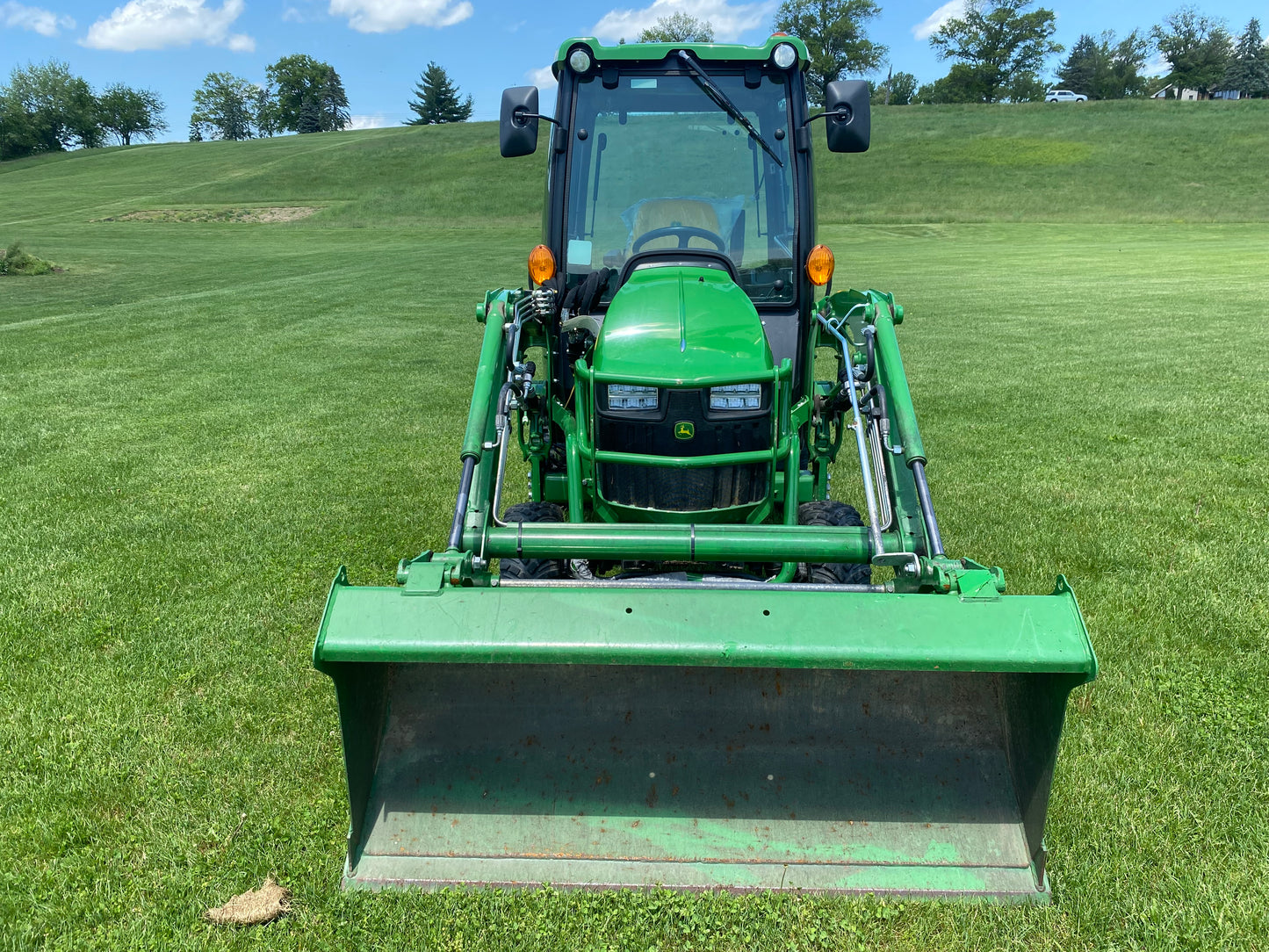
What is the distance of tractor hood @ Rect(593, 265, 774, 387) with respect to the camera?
137 inches

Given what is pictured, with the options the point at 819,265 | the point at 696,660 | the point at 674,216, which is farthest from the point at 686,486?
the point at 674,216

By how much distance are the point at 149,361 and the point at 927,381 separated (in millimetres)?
9285

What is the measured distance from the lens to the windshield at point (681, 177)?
450 centimetres

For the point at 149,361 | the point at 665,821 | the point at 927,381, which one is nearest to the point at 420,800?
the point at 665,821

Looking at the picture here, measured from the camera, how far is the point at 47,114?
80.8 metres

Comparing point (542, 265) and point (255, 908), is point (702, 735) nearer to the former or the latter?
point (255, 908)

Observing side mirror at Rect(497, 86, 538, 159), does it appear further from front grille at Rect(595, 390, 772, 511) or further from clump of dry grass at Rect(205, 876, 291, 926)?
clump of dry grass at Rect(205, 876, 291, 926)

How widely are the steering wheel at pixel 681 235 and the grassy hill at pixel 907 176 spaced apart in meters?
34.9

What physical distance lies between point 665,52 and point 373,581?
3109 mm

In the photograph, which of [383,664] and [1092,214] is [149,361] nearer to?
[383,664]

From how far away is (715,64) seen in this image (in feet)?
14.7

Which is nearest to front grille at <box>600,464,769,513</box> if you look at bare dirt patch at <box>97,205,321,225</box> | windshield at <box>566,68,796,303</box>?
windshield at <box>566,68,796,303</box>

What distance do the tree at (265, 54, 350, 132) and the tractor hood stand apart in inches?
4303

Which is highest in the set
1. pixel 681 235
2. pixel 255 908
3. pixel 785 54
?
pixel 785 54
